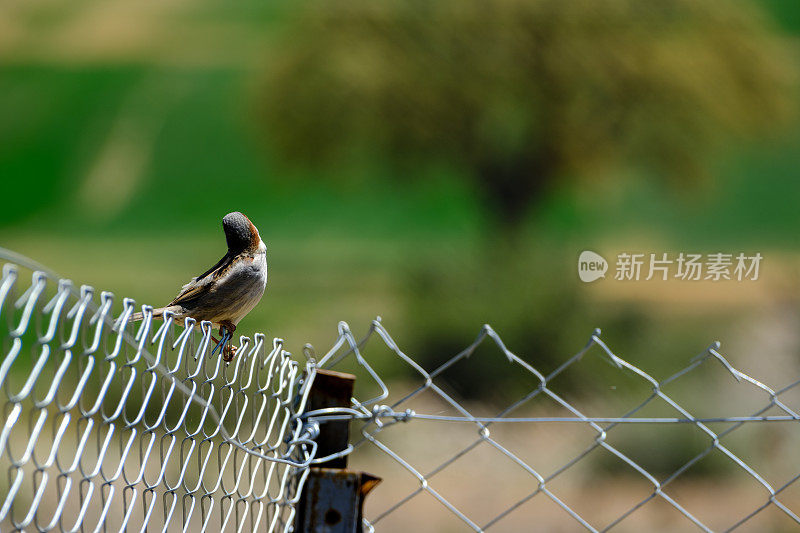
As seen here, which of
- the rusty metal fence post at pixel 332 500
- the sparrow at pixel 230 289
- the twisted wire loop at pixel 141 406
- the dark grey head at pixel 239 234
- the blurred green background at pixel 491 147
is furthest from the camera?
the blurred green background at pixel 491 147

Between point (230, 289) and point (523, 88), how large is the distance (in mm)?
7701

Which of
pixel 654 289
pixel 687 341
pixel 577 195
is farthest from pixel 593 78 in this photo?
pixel 687 341

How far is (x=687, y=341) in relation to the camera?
6531 mm

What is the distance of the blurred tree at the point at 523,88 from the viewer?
940 cm

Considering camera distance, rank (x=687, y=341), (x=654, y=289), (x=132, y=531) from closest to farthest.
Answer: (x=132, y=531)
(x=687, y=341)
(x=654, y=289)

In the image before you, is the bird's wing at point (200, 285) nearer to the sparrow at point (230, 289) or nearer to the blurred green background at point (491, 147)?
the sparrow at point (230, 289)

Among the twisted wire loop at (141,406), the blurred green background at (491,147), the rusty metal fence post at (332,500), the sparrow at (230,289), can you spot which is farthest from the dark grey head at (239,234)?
the blurred green background at (491,147)

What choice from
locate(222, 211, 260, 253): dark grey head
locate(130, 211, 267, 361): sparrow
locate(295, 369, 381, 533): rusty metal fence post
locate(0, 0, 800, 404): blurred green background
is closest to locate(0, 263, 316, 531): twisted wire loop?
locate(295, 369, 381, 533): rusty metal fence post

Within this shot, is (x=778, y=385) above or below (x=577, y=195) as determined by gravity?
below

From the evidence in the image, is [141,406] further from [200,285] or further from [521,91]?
[521,91]

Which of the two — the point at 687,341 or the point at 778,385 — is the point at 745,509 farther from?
the point at 687,341

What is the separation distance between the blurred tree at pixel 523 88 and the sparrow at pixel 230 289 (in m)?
6.87

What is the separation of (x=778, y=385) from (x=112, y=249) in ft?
29.4

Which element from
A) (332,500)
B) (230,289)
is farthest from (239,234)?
(332,500)
